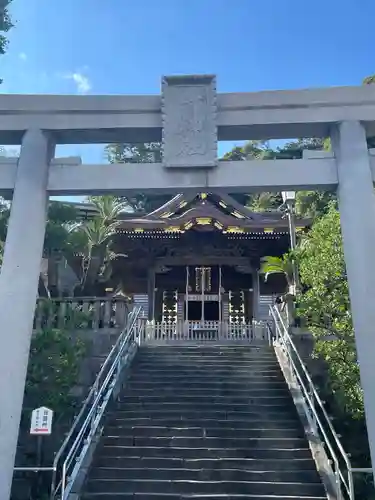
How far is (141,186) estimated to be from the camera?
606 cm

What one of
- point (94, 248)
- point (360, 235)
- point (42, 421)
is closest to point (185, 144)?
point (360, 235)

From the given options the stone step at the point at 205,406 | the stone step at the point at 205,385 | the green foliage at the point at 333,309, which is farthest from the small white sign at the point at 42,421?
the green foliage at the point at 333,309

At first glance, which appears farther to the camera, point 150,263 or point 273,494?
point 150,263

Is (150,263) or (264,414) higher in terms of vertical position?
(150,263)

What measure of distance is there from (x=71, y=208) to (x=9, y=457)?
6.69m

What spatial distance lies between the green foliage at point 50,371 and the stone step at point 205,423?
97 centimetres

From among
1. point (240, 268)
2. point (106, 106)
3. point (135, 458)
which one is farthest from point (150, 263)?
point (106, 106)

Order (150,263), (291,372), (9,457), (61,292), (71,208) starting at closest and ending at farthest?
(9,457)
(291,372)
(71,208)
(61,292)
(150,263)

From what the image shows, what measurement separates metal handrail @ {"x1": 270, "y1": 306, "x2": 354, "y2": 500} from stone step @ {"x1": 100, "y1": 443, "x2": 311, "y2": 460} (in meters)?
0.53

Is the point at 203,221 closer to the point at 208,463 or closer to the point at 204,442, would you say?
the point at 204,442

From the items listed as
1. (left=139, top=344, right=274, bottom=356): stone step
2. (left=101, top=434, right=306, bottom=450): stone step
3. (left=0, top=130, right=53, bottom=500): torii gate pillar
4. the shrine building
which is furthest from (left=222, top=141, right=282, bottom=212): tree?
(left=0, top=130, right=53, bottom=500): torii gate pillar

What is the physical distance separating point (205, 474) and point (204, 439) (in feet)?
2.74

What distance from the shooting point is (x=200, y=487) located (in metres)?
7.19

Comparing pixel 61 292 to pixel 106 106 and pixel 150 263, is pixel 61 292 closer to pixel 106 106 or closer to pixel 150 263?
pixel 150 263
